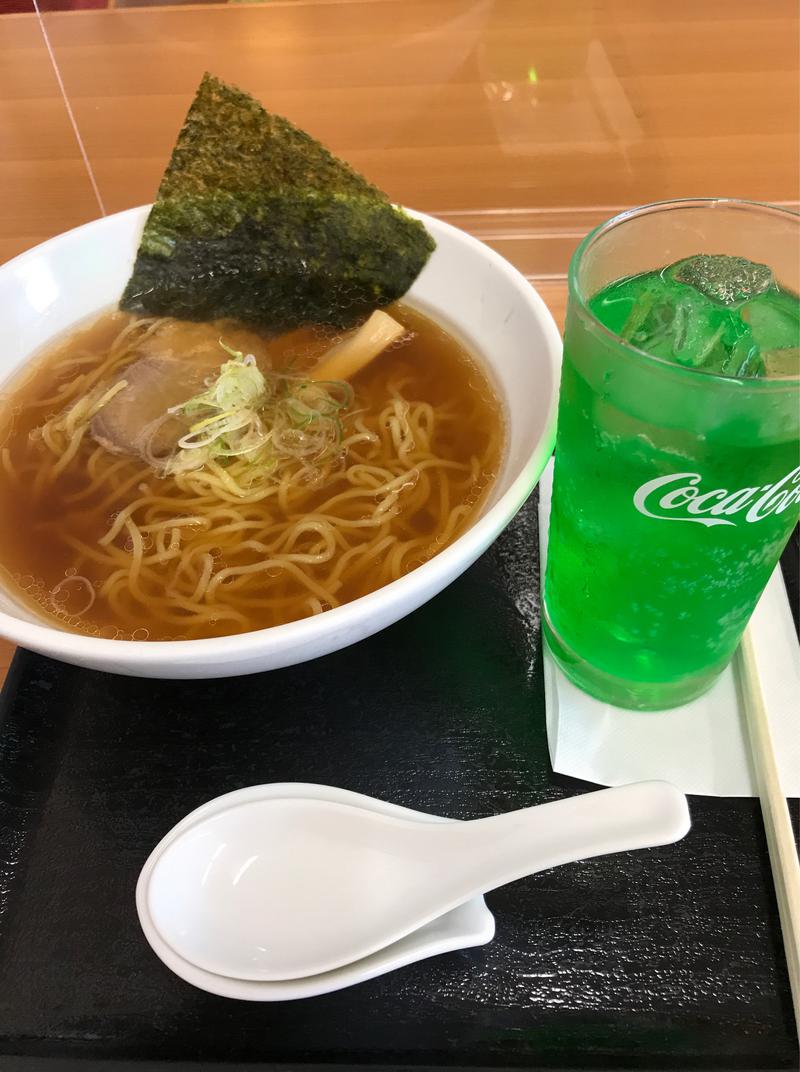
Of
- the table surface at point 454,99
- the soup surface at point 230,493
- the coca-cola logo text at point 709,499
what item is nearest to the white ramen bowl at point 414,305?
the soup surface at point 230,493

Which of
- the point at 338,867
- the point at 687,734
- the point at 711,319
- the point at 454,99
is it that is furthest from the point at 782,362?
the point at 454,99

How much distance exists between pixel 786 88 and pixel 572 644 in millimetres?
1627

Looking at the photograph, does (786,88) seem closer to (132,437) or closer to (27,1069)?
(132,437)

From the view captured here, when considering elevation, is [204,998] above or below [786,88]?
below

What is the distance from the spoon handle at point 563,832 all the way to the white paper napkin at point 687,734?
0.39 ft

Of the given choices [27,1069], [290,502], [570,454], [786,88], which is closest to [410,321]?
[290,502]

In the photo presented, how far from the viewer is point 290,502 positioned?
108cm

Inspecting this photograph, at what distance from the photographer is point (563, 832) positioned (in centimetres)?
71

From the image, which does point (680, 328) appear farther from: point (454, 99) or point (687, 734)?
point (454, 99)

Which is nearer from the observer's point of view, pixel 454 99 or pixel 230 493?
pixel 230 493


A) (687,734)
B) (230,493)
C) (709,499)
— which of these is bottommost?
(687,734)

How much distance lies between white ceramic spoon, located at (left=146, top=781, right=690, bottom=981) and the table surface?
1332mm

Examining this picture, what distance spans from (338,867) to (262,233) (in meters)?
0.99

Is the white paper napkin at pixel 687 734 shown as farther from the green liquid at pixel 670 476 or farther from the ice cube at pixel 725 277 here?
the ice cube at pixel 725 277
